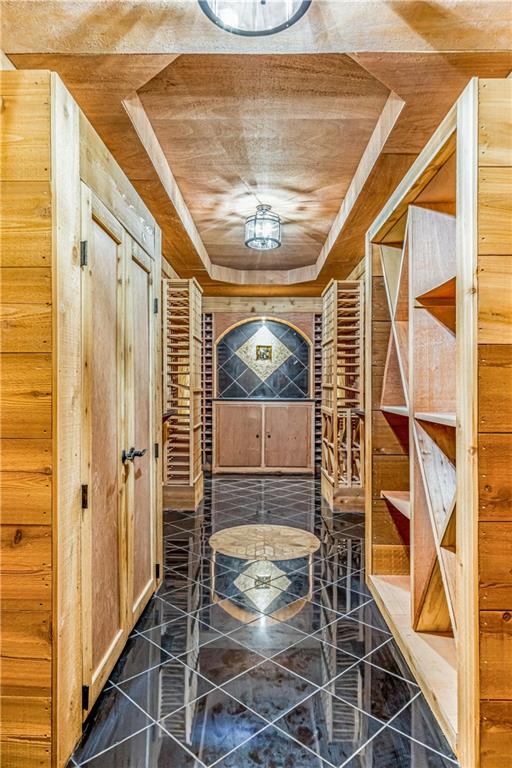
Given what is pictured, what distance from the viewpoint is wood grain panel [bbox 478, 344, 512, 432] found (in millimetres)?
1327

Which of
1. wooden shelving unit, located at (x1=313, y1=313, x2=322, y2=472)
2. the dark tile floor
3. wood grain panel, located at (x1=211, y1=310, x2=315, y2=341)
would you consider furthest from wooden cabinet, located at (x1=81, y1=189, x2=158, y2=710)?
wooden shelving unit, located at (x1=313, y1=313, x2=322, y2=472)

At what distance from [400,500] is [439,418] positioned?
888 millimetres

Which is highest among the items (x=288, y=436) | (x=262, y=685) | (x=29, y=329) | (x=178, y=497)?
(x=29, y=329)

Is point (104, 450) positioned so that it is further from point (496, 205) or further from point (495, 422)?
point (496, 205)

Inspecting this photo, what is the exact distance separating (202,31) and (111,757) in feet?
8.60

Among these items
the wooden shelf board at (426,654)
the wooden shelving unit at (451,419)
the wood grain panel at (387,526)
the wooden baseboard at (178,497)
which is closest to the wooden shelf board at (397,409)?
the wooden shelving unit at (451,419)

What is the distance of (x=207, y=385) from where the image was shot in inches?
264

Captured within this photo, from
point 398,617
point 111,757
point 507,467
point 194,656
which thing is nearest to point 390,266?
point 507,467

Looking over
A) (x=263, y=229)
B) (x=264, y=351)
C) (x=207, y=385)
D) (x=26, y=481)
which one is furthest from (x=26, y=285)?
(x=264, y=351)

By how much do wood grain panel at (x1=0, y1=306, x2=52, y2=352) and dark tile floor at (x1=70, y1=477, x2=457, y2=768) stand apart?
1.32m

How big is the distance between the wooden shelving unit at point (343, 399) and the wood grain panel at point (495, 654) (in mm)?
2983

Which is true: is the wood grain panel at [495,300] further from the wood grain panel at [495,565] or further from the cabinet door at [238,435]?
the cabinet door at [238,435]

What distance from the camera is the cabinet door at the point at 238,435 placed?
21.1 feet

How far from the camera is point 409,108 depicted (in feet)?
6.81
